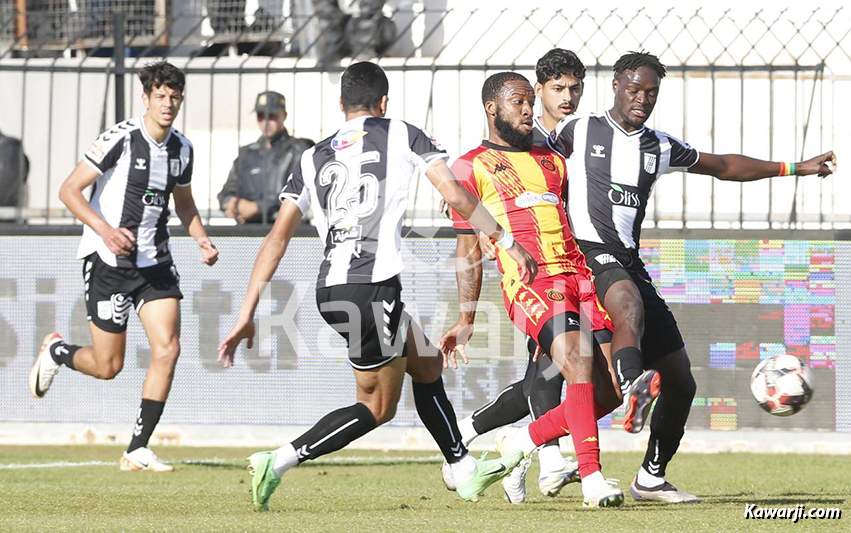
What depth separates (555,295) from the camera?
20.3 ft

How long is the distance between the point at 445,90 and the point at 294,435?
10.8ft

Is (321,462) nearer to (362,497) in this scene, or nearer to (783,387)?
(362,497)

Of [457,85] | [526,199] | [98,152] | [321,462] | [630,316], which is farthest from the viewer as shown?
[457,85]

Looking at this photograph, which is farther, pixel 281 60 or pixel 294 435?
pixel 281 60

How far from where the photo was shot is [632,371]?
6.00m

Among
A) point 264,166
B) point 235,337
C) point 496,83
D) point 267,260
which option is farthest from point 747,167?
point 264,166

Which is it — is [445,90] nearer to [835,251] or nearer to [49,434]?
[835,251]

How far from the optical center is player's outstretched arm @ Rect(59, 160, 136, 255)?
26.1 ft

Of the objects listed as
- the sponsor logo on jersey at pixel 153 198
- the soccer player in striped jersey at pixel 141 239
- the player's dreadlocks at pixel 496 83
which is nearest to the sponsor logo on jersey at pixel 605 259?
the player's dreadlocks at pixel 496 83

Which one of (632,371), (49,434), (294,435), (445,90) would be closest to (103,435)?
(49,434)

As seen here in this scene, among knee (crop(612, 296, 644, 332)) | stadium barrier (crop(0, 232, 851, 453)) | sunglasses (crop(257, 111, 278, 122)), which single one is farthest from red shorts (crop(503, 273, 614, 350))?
sunglasses (crop(257, 111, 278, 122))

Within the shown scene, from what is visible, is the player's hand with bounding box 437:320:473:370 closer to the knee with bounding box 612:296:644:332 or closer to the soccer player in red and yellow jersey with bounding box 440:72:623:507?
the soccer player in red and yellow jersey with bounding box 440:72:623:507

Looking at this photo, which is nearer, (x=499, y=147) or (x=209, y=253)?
(x=499, y=147)

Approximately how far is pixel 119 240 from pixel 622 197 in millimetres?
3037
